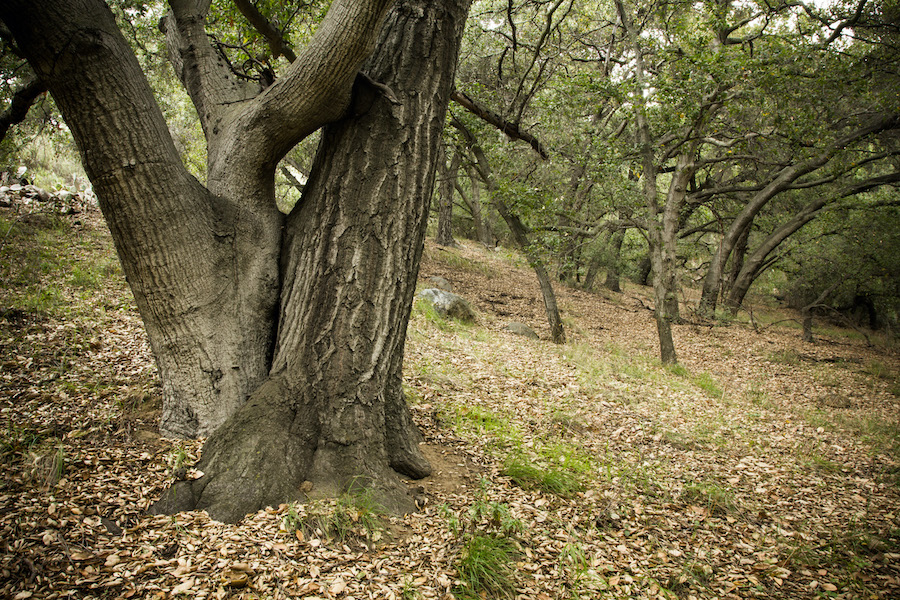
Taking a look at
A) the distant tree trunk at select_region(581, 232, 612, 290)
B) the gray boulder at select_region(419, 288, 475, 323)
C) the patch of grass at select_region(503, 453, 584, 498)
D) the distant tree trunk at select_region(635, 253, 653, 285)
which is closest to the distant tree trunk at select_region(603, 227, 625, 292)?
the distant tree trunk at select_region(581, 232, 612, 290)

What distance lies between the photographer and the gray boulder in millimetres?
9211

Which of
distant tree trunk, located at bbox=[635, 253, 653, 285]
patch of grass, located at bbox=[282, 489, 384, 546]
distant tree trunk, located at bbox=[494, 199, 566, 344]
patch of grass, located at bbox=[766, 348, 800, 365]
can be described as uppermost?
distant tree trunk, located at bbox=[635, 253, 653, 285]

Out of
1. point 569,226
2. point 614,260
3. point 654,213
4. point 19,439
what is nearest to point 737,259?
point 614,260

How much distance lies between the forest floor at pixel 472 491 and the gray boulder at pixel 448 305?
1953 mm

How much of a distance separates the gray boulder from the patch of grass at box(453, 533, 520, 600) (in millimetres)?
6472

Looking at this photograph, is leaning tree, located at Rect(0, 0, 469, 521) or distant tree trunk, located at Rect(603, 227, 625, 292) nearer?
leaning tree, located at Rect(0, 0, 469, 521)

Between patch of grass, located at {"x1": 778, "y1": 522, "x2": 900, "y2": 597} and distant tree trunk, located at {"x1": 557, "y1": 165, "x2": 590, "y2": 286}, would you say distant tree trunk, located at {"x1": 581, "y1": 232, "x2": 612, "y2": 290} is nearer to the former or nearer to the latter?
distant tree trunk, located at {"x1": 557, "y1": 165, "x2": 590, "y2": 286}

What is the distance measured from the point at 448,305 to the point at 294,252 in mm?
6238

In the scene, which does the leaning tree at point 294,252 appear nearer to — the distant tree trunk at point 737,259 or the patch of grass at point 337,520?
the patch of grass at point 337,520

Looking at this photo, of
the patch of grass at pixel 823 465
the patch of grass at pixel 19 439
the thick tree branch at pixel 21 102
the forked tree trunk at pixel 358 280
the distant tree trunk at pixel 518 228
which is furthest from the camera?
the distant tree trunk at pixel 518 228

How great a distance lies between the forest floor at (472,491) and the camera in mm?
2344

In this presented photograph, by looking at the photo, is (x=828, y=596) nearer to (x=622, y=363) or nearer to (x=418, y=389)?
(x=418, y=389)

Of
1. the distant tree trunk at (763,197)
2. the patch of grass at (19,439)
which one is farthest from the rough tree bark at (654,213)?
the patch of grass at (19,439)

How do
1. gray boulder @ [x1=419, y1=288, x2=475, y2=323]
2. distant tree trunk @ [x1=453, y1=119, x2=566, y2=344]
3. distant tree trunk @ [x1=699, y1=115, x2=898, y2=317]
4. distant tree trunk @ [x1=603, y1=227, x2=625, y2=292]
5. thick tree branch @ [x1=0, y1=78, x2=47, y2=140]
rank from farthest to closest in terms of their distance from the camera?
distant tree trunk @ [x1=603, y1=227, x2=625, y2=292], distant tree trunk @ [x1=699, y1=115, x2=898, y2=317], gray boulder @ [x1=419, y1=288, x2=475, y2=323], distant tree trunk @ [x1=453, y1=119, x2=566, y2=344], thick tree branch @ [x1=0, y1=78, x2=47, y2=140]
